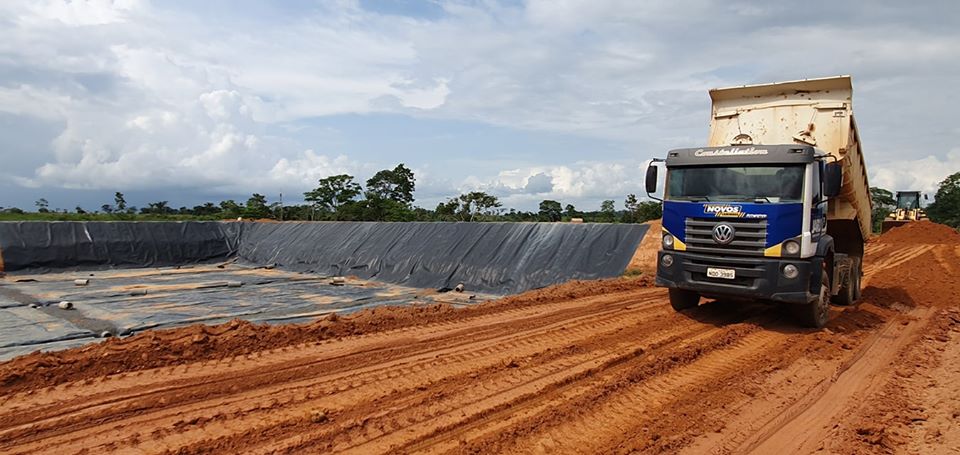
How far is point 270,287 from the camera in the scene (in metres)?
15.8

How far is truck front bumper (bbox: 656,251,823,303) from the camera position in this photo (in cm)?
704

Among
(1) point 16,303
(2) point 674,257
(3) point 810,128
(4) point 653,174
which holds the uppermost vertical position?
(3) point 810,128

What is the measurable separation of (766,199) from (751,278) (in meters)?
1.07

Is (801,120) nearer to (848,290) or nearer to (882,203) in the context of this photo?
(848,290)

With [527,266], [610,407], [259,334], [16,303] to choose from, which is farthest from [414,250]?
[610,407]

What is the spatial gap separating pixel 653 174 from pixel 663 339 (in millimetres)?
2494

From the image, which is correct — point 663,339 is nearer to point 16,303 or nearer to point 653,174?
point 653,174

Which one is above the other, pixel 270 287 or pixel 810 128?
pixel 810 128

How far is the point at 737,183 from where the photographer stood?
7.42 meters

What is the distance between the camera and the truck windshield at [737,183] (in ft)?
23.4

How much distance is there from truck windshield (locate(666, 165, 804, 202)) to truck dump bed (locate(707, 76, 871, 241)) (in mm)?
1536

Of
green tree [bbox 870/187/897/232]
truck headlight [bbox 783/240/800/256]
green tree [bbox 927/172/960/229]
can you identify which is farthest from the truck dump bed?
green tree [bbox 927/172/960/229]

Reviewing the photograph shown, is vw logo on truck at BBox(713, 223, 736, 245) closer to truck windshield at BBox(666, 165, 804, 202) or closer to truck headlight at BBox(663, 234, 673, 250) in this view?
truck windshield at BBox(666, 165, 804, 202)

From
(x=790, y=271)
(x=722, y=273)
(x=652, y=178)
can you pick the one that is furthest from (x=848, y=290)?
(x=652, y=178)
